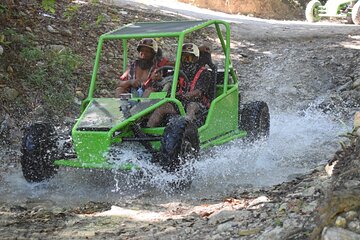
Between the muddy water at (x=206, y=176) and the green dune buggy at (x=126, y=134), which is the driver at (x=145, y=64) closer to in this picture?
the green dune buggy at (x=126, y=134)

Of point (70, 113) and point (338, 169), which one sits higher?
point (338, 169)

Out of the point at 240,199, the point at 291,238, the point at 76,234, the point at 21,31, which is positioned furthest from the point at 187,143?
the point at 21,31

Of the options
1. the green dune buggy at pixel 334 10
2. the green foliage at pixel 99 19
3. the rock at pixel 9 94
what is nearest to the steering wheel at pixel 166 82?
the rock at pixel 9 94

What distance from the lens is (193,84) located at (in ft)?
24.9

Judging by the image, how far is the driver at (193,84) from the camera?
7375 millimetres

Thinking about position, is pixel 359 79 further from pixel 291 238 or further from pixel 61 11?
pixel 291 238

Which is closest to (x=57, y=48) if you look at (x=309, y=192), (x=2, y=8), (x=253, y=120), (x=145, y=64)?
(x=2, y=8)

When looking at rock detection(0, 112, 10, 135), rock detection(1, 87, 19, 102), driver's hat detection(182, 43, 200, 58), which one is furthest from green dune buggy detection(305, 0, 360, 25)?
rock detection(0, 112, 10, 135)

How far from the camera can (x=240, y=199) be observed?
224 inches

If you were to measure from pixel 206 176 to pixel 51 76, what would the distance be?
3.67 metres

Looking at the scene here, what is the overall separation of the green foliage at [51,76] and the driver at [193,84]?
2.40 metres

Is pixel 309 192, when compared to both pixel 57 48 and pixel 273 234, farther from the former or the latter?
pixel 57 48

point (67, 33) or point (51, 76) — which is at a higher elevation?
point (67, 33)

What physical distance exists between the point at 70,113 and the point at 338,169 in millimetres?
5630
